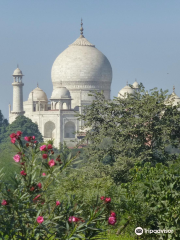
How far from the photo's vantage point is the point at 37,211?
20.1 ft

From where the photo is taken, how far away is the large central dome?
6419 centimetres

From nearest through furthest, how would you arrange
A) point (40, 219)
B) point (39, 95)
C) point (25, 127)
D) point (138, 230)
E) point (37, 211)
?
point (40, 219) → point (37, 211) → point (138, 230) → point (25, 127) → point (39, 95)

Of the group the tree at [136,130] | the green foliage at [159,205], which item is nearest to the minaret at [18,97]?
the tree at [136,130]

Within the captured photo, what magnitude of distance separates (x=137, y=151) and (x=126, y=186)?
544 cm

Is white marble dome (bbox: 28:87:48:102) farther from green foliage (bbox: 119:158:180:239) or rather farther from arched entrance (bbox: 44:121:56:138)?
green foliage (bbox: 119:158:180:239)

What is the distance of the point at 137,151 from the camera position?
1570cm

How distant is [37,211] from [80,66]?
192 ft

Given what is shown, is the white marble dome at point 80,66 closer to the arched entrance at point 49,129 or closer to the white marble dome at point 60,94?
the white marble dome at point 60,94

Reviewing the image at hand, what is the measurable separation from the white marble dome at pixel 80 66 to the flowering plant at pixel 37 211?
2277 inches

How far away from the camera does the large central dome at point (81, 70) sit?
6419 cm

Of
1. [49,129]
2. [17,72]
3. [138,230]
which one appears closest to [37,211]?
[138,230]

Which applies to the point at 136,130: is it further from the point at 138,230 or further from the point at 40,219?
the point at 40,219

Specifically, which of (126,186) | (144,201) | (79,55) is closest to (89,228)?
(144,201)

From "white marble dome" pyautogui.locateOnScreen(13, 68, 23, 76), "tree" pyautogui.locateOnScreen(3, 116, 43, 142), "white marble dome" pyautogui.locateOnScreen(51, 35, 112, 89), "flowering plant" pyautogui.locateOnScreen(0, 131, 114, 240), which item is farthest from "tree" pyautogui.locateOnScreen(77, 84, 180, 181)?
"white marble dome" pyautogui.locateOnScreen(51, 35, 112, 89)
